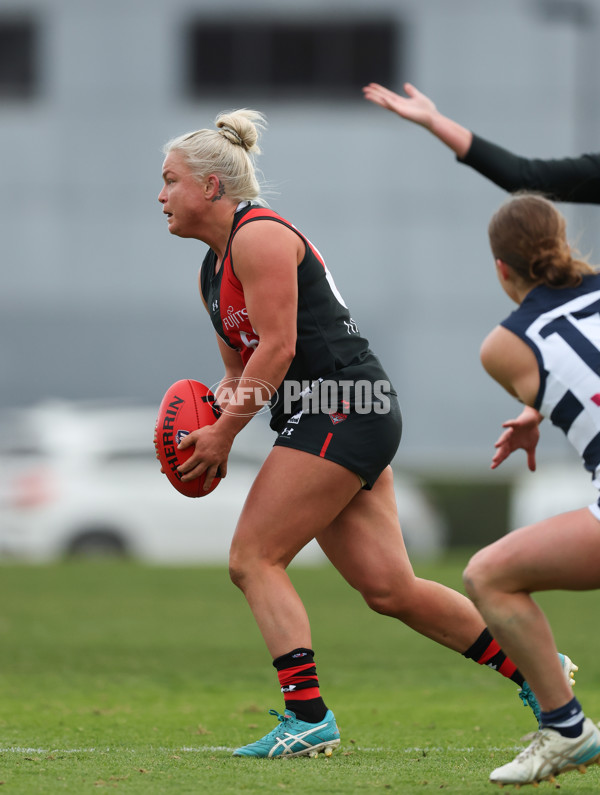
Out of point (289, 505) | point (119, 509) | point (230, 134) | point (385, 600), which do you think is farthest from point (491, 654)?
point (119, 509)

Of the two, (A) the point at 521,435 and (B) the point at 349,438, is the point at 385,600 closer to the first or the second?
(B) the point at 349,438

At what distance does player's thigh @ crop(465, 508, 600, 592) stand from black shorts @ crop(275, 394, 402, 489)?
889 millimetres

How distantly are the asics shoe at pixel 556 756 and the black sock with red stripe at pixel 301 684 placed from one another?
96 cm

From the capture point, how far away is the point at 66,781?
12.9 feet

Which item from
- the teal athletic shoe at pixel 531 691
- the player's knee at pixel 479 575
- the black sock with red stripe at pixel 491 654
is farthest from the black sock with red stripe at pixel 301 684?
the player's knee at pixel 479 575

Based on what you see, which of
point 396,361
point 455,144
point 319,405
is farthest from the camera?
point 396,361

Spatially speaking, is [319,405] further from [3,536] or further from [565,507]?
[565,507]

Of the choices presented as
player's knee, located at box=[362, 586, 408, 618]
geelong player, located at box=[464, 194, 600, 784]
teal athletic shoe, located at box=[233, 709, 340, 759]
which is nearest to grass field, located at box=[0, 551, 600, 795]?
teal athletic shoe, located at box=[233, 709, 340, 759]

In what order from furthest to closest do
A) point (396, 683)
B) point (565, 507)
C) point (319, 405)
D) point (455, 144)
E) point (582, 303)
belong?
point (565, 507)
point (396, 683)
point (319, 405)
point (455, 144)
point (582, 303)

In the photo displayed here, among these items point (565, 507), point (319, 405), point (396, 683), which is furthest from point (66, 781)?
point (565, 507)

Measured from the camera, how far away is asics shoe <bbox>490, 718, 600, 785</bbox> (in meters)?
3.69

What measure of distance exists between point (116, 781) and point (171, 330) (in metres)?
21.2

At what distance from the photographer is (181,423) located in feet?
15.4

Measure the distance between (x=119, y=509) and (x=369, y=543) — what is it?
467 inches
